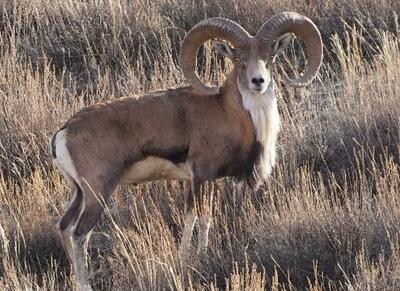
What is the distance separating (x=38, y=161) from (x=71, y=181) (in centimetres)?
192

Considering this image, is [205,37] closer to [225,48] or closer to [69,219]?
[225,48]

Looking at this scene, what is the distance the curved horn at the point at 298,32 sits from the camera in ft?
27.4

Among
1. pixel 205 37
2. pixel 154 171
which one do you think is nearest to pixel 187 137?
pixel 154 171

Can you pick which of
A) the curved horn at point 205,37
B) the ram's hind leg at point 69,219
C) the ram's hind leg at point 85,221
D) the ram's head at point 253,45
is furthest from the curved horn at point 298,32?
the ram's hind leg at point 69,219

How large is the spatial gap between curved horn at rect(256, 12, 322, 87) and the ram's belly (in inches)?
50.6

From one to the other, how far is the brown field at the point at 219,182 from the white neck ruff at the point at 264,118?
26 centimetres

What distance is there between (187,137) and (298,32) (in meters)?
1.41

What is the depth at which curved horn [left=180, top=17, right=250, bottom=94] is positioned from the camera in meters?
8.38

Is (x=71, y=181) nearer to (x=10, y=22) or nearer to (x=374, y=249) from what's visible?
(x=374, y=249)

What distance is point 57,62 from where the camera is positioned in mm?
12562

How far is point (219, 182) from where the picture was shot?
9.03 metres

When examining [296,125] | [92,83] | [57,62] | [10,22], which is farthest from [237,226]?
[10,22]

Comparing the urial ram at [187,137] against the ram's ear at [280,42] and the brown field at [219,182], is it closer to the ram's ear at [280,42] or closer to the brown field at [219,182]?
the ram's ear at [280,42]

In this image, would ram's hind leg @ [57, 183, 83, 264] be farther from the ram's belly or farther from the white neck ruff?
the white neck ruff
